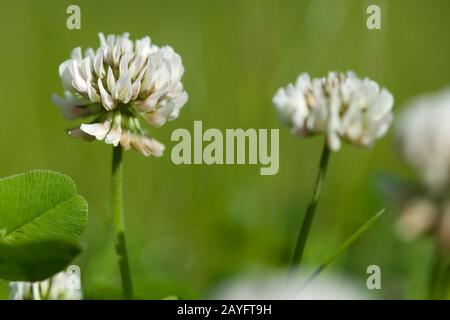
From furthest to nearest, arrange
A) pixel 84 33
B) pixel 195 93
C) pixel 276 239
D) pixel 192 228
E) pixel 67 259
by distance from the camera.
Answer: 1. pixel 84 33
2. pixel 195 93
3. pixel 192 228
4. pixel 276 239
5. pixel 67 259

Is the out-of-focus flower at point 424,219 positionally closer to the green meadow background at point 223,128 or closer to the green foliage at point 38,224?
the green meadow background at point 223,128

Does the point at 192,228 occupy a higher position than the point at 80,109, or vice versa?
the point at 80,109

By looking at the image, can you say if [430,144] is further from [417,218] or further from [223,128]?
[223,128]

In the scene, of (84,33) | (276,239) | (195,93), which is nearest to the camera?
(276,239)

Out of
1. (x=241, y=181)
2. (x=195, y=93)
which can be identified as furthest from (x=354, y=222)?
(x=195, y=93)

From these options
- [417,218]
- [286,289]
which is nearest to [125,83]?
[286,289]

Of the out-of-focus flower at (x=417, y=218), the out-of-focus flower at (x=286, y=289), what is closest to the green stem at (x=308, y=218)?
the out-of-focus flower at (x=286, y=289)
